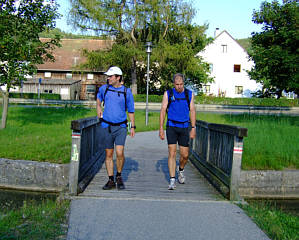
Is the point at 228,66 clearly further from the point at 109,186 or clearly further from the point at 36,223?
the point at 36,223

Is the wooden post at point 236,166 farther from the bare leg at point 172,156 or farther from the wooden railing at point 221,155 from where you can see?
the bare leg at point 172,156

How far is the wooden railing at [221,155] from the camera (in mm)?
5422

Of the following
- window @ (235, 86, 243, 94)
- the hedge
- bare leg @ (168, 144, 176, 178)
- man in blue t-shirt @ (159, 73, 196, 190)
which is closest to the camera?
man in blue t-shirt @ (159, 73, 196, 190)

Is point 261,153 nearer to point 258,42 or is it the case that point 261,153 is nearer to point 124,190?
point 124,190

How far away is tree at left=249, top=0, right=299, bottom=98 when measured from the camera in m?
15.0

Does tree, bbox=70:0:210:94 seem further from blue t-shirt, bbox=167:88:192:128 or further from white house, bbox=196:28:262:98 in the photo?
blue t-shirt, bbox=167:88:192:128

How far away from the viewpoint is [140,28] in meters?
32.5

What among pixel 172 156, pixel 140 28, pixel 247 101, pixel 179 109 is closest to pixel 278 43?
pixel 179 109

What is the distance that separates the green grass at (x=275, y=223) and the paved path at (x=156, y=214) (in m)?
0.11

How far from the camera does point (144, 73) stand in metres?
42.6

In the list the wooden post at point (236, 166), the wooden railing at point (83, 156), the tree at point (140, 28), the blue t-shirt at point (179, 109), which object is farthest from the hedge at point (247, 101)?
the wooden post at point (236, 166)

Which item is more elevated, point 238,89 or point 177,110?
point 238,89

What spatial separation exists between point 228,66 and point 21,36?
43.6m

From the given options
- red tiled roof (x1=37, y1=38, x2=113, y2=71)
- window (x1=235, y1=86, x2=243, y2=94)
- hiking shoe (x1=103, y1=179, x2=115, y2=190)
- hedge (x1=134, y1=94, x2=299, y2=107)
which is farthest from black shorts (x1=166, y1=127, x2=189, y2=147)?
window (x1=235, y1=86, x2=243, y2=94)
